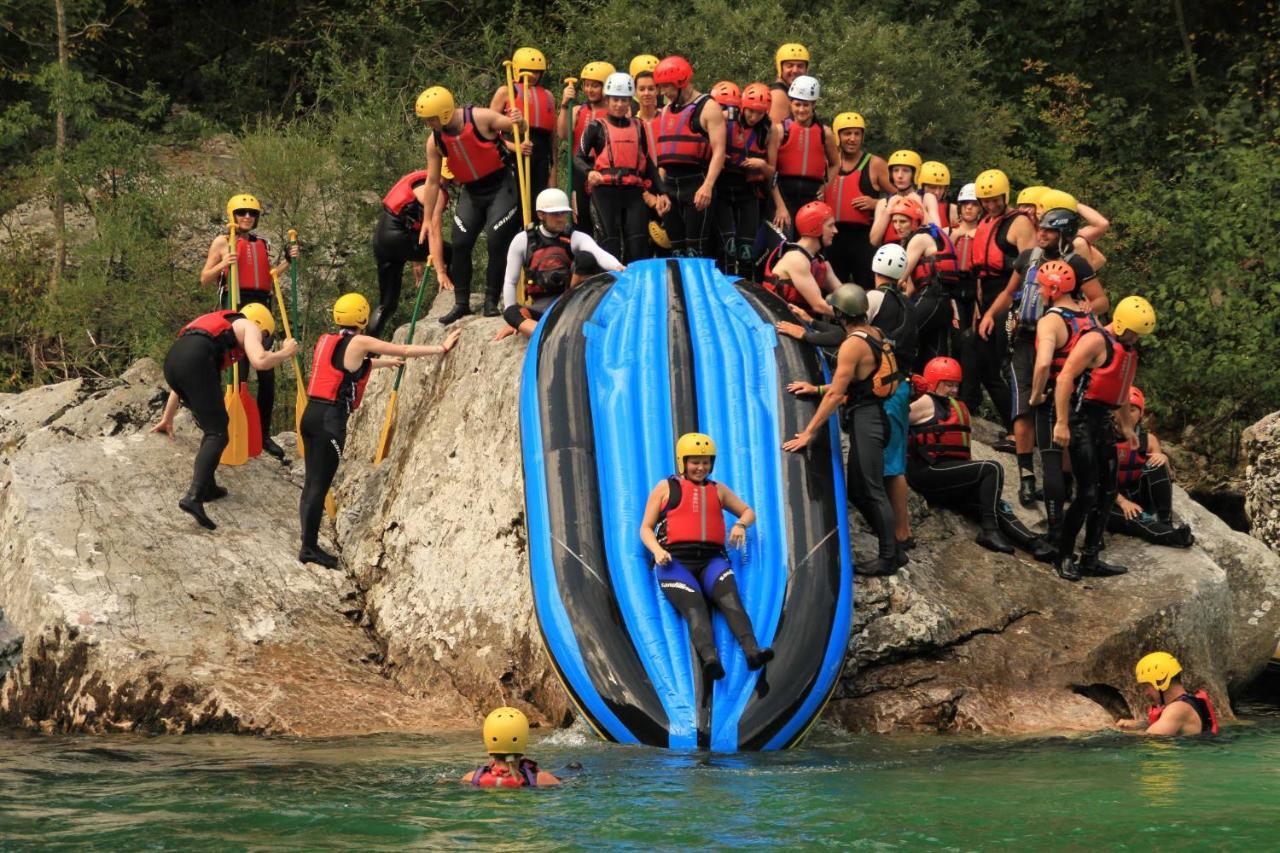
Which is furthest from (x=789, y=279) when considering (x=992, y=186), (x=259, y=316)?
(x=259, y=316)

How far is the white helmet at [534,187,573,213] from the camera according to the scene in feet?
39.8

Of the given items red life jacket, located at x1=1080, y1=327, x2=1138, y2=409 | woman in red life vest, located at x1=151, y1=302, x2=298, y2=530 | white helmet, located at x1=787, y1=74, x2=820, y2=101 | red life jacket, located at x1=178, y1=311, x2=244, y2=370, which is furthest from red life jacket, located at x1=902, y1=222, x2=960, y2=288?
red life jacket, located at x1=178, y1=311, x2=244, y2=370

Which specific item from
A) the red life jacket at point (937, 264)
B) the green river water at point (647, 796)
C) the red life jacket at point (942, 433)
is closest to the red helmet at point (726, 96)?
the red life jacket at point (937, 264)

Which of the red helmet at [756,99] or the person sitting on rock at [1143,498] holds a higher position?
the red helmet at [756,99]

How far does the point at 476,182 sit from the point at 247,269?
5.56 feet

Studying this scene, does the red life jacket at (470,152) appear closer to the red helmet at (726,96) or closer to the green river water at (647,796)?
the red helmet at (726,96)

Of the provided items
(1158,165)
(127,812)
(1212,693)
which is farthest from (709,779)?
(1158,165)

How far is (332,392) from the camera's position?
468 inches

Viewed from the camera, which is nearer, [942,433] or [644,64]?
[942,433]

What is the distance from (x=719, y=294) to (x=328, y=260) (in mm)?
7318

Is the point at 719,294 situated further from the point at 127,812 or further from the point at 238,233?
the point at 127,812

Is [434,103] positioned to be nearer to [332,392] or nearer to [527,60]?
[527,60]

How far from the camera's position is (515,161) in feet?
43.7

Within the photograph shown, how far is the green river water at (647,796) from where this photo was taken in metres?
8.12
